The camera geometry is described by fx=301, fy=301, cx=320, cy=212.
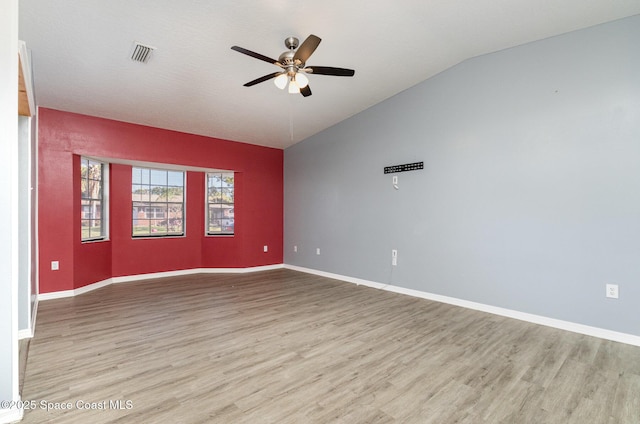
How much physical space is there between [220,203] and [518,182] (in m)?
5.12

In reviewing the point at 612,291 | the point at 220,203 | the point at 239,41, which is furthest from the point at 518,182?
the point at 220,203

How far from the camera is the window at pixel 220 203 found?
6148 mm

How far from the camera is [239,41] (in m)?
3.12

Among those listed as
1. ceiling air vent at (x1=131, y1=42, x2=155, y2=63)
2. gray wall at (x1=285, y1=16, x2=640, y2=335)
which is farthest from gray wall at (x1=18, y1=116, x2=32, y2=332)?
gray wall at (x1=285, y1=16, x2=640, y2=335)

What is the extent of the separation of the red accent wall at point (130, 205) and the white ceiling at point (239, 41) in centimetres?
41

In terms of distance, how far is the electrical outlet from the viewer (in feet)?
9.56

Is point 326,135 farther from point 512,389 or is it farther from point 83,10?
point 512,389

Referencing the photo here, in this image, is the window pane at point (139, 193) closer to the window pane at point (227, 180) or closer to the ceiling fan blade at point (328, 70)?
the window pane at point (227, 180)

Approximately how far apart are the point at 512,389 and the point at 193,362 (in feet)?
7.76

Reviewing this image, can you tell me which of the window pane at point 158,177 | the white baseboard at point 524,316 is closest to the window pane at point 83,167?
the window pane at point 158,177

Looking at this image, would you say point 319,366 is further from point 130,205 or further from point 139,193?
point 139,193

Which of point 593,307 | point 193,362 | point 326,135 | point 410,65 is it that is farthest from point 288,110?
point 593,307

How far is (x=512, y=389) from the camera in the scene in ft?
6.78

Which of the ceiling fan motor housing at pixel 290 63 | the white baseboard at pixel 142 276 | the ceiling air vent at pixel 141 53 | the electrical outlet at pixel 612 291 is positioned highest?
the ceiling air vent at pixel 141 53
